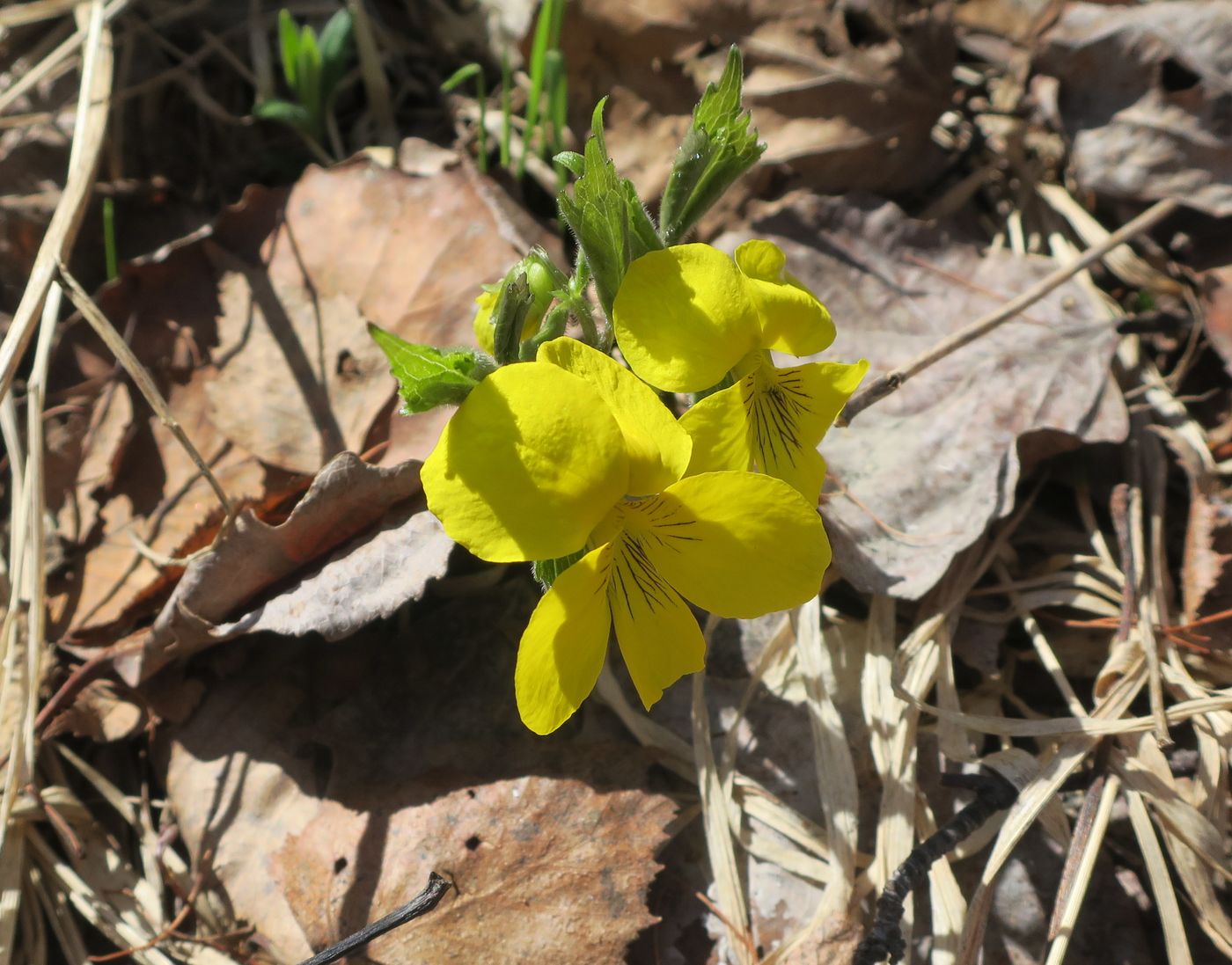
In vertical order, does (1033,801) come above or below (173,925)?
below

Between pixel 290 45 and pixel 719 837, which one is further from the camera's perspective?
pixel 290 45

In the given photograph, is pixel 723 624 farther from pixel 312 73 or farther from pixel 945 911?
pixel 312 73

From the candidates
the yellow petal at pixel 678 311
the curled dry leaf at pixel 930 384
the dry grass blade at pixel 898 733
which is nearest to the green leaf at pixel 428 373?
the yellow petal at pixel 678 311

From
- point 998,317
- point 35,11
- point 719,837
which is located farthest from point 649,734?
point 35,11

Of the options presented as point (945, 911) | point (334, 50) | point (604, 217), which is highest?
point (334, 50)

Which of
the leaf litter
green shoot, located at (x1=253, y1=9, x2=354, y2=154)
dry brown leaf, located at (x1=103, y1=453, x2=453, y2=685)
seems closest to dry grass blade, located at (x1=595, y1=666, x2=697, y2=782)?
the leaf litter

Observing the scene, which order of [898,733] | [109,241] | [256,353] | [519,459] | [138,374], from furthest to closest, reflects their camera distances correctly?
[109,241] → [256,353] → [138,374] → [898,733] → [519,459]
